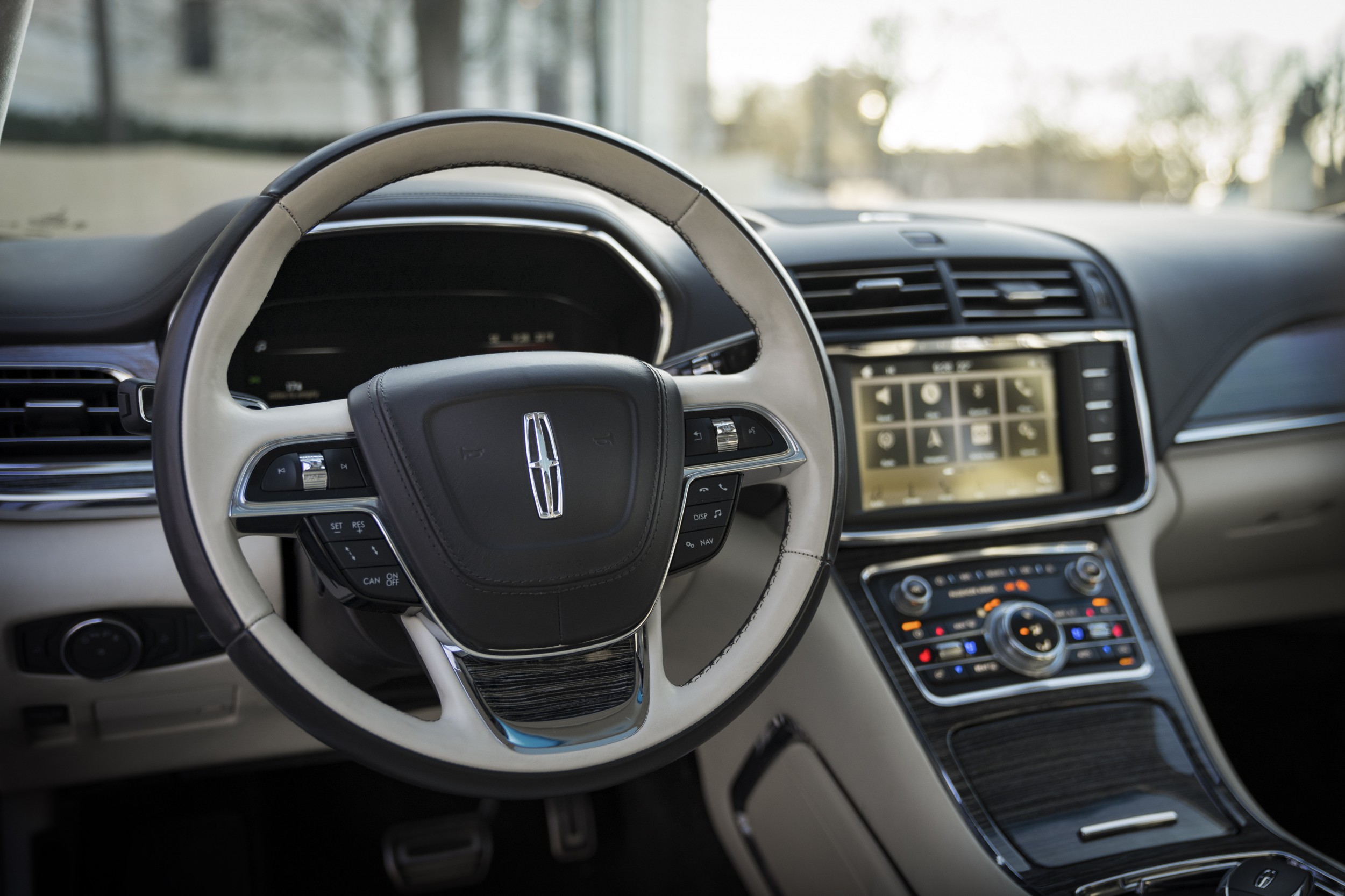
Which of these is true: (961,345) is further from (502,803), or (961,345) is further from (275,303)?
(502,803)

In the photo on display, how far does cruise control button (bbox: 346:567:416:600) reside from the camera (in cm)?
94

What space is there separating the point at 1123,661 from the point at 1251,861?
323 millimetres

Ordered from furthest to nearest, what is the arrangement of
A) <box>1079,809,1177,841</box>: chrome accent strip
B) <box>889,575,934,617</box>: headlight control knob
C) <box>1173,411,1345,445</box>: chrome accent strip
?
1. <box>1173,411,1345,445</box>: chrome accent strip
2. <box>889,575,934,617</box>: headlight control knob
3. <box>1079,809,1177,841</box>: chrome accent strip

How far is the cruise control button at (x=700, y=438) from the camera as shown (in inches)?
41.2

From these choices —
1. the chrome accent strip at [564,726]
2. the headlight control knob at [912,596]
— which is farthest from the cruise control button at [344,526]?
the headlight control knob at [912,596]

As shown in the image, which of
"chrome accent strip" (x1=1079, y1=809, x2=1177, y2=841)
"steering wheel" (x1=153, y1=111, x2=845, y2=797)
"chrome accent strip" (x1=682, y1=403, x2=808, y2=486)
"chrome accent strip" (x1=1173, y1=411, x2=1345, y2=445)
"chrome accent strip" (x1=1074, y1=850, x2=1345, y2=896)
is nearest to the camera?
"steering wheel" (x1=153, y1=111, x2=845, y2=797)

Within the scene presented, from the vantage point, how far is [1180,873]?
4.30ft

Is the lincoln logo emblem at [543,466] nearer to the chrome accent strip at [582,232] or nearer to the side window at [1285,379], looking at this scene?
the chrome accent strip at [582,232]

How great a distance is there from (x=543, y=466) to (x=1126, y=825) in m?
1.00

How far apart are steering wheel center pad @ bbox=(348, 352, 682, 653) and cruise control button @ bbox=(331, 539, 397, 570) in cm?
2

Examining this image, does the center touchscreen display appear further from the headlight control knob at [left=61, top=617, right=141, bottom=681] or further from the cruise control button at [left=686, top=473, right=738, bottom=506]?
the headlight control knob at [left=61, top=617, right=141, bottom=681]

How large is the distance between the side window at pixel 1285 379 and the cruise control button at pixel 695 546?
116 centimetres

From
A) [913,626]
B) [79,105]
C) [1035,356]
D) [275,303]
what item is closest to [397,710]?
[275,303]

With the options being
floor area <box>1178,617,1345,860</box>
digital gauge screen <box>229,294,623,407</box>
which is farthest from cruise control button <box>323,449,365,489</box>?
floor area <box>1178,617,1345,860</box>
